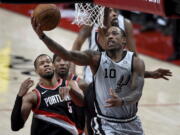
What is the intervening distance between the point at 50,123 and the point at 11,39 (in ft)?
25.8

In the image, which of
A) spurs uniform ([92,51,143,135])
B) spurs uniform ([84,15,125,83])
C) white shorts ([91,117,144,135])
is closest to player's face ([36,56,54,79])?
spurs uniform ([92,51,143,135])

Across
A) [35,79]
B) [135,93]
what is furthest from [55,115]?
[35,79]

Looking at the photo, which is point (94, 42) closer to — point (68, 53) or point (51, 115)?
point (51, 115)

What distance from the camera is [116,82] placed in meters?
5.82

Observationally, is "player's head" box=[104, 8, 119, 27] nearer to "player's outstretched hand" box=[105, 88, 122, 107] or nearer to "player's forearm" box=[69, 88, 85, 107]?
"player's forearm" box=[69, 88, 85, 107]

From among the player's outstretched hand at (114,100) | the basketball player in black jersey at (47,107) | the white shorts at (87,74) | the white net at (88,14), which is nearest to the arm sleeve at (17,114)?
the basketball player in black jersey at (47,107)

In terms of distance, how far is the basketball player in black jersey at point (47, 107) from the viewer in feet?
Result: 20.2

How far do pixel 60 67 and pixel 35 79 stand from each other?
405 cm

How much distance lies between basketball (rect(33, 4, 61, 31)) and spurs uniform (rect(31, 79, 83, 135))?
94 centimetres

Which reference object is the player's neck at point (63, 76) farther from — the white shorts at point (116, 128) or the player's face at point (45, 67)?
the white shorts at point (116, 128)

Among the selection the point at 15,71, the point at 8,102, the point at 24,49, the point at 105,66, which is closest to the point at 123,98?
the point at 105,66

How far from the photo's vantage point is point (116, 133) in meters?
5.90

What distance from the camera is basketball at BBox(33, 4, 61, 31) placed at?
214 inches

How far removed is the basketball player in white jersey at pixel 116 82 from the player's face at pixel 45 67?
0.60 meters
